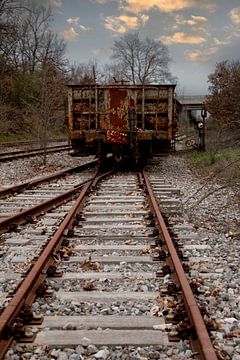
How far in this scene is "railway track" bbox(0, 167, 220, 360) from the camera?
296cm

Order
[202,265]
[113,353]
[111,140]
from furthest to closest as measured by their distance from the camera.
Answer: [111,140]
[202,265]
[113,353]

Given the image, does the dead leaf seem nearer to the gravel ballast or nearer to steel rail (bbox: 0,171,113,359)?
steel rail (bbox: 0,171,113,359)

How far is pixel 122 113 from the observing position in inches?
572

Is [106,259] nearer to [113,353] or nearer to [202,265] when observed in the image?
[202,265]

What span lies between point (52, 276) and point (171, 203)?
4.56 metres

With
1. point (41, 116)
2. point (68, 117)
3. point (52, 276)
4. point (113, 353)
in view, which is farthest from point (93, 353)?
point (41, 116)

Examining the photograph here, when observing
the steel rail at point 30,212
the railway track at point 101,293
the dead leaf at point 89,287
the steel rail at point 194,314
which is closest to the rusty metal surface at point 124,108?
the steel rail at point 30,212

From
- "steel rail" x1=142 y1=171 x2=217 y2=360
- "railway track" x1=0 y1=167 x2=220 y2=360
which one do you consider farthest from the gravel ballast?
"steel rail" x1=142 y1=171 x2=217 y2=360

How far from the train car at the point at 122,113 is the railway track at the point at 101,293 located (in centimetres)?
757

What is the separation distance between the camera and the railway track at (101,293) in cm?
296

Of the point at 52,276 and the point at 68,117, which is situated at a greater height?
the point at 68,117

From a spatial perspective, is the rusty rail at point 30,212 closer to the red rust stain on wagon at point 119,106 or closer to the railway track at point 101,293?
the railway track at point 101,293

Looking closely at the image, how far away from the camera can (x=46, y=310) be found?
3537mm

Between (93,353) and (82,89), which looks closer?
(93,353)
